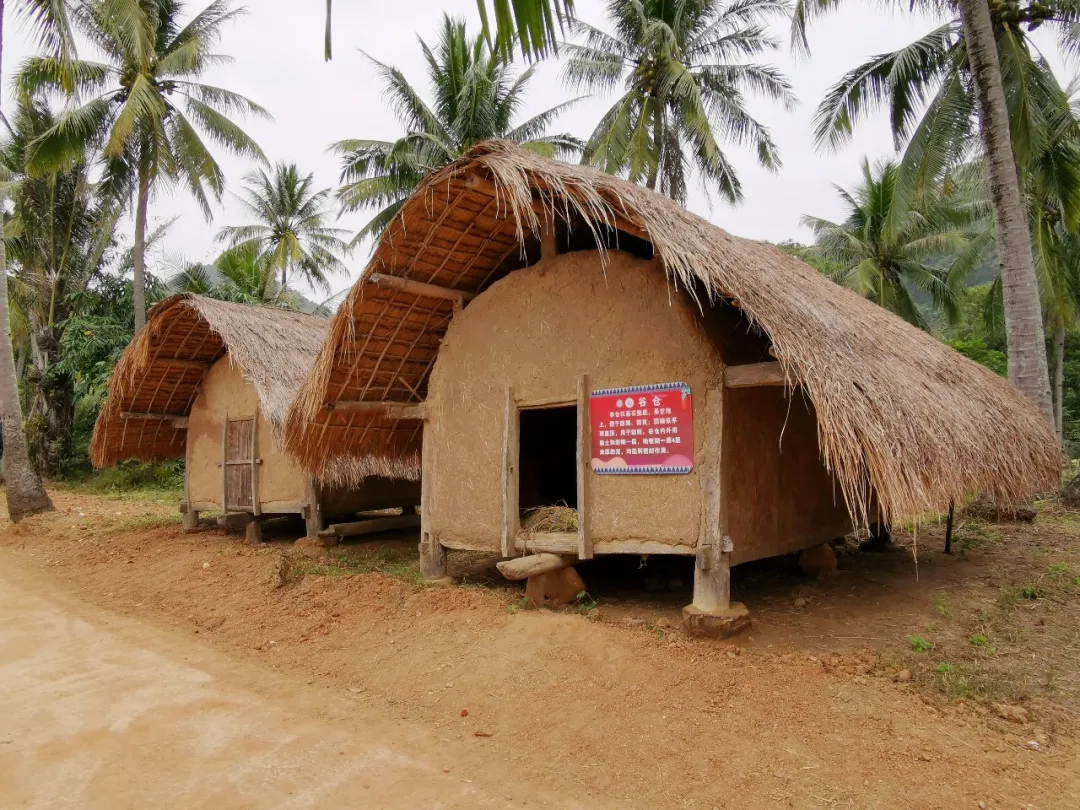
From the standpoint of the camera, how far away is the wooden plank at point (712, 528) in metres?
5.23

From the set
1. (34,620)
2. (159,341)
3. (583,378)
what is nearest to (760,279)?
(583,378)

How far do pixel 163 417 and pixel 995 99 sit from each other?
12.7 meters

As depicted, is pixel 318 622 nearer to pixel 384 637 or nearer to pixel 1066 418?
pixel 384 637

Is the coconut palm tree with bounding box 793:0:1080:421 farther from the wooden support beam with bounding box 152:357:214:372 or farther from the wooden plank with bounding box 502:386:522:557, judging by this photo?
the wooden support beam with bounding box 152:357:214:372

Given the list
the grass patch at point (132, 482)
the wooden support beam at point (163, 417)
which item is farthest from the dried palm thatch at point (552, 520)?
the grass patch at point (132, 482)

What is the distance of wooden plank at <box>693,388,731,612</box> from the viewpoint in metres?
5.23

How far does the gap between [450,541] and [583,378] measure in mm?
2102

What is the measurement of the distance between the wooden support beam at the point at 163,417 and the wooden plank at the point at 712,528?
354 inches

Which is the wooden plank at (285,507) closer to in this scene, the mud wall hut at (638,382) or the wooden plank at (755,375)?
the mud wall hut at (638,382)

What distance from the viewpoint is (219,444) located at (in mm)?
10758

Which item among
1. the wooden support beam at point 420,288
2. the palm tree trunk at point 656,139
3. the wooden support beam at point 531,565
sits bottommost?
the wooden support beam at point 531,565

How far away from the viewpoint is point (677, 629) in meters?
5.40

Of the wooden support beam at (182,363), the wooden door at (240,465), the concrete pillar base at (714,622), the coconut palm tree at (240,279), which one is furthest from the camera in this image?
the coconut palm tree at (240,279)

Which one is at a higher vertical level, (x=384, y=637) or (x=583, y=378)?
(x=583, y=378)
